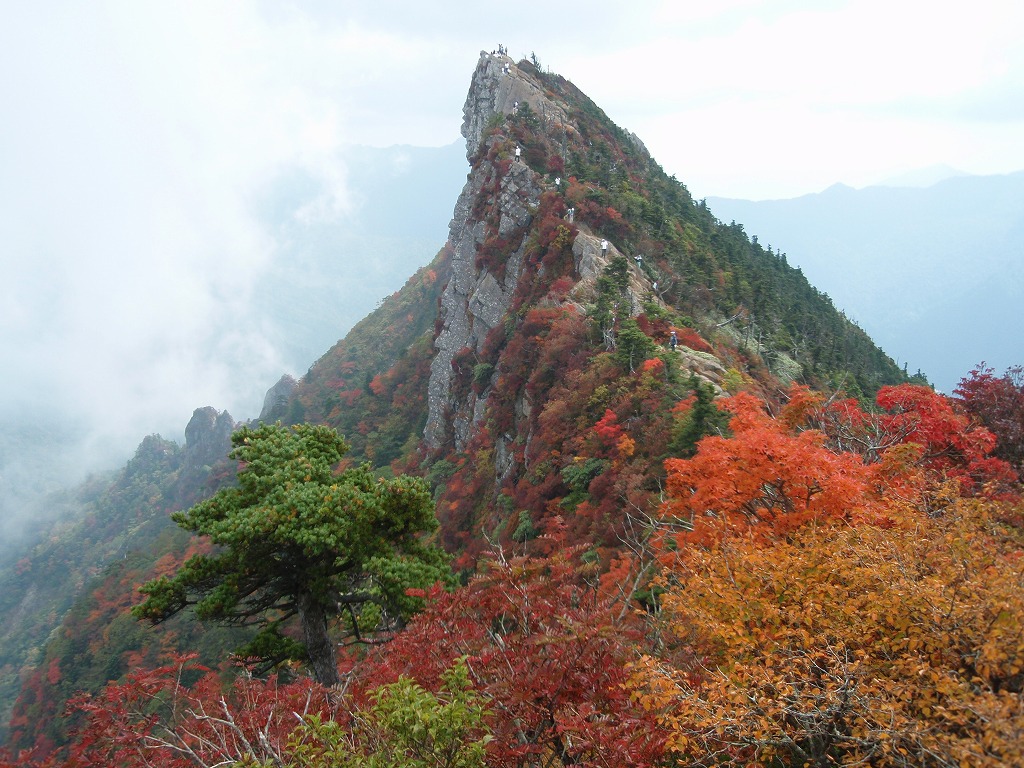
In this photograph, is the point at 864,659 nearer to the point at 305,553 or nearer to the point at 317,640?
the point at 305,553

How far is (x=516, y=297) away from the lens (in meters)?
36.4

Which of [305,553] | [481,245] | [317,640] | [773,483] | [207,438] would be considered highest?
[207,438]

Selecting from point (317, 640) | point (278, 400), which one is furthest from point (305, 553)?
point (278, 400)

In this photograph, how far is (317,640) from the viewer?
1194cm

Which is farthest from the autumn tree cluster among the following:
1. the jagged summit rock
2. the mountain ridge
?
the jagged summit rock

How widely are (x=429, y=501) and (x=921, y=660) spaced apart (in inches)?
349

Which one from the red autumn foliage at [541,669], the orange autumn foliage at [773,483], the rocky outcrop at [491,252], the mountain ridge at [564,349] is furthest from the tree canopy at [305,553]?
the rocky outcrop at [491,252]

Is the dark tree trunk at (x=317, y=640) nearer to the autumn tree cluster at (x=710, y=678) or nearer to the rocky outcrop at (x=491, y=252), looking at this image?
the autumn tree cluster at (x=710, y=678)

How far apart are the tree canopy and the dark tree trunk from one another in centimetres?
2

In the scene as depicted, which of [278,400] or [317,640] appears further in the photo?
[278,400]

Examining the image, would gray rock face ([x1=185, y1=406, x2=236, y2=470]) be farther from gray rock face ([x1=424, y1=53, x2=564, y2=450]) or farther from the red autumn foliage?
the red autumn foliage

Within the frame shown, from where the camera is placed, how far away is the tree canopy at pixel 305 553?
10.4 metres

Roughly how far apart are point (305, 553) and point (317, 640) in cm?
291

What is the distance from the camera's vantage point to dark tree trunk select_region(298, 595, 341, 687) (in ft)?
38.8
